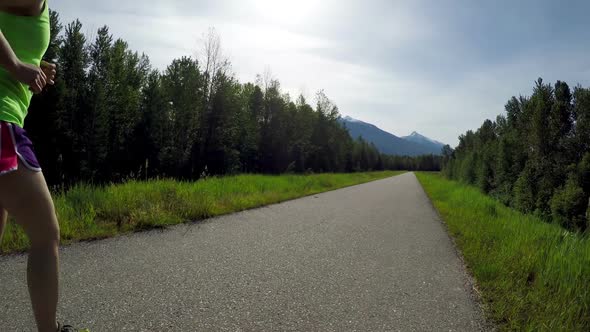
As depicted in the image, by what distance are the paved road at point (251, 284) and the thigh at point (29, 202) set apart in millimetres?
966

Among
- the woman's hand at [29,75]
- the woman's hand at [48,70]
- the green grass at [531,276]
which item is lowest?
the green grass at [531,276]

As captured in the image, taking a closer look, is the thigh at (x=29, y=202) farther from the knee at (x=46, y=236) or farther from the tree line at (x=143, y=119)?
the tree line at (x=143, y=119)

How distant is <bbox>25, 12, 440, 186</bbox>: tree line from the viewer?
2328 cm

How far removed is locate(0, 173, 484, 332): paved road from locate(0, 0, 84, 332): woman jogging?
0.77 m

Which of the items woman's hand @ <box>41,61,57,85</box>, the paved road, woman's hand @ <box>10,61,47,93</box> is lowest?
the paved road

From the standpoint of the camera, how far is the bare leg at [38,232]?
4.97 ft

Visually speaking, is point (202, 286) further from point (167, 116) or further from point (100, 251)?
point (167, 116)

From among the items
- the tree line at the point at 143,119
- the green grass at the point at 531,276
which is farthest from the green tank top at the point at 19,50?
the tree line at the point at 143,119

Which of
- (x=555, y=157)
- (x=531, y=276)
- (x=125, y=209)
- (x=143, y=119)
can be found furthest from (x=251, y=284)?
(x=143, y=119)

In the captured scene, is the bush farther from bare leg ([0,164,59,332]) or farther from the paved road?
bare leg ([0,164,59,332])

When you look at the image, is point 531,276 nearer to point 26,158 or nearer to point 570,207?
point 26,158

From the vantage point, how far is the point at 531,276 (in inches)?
152

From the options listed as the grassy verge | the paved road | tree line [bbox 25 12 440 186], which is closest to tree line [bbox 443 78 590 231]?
the paved road

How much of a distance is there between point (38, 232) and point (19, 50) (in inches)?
36.7
